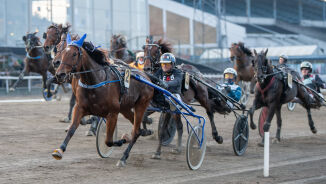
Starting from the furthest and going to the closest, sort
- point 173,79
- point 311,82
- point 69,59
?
point 311,82, point 173,79, point 69,59

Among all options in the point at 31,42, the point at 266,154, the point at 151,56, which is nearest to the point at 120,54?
the point at 31,42

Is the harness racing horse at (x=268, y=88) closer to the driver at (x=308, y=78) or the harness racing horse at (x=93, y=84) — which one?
the driver at (x=308, y=78)

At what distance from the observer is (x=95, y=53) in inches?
269

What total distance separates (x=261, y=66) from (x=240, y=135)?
172 cm

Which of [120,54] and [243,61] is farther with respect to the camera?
[243,61]

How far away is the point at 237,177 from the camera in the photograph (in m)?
6.61

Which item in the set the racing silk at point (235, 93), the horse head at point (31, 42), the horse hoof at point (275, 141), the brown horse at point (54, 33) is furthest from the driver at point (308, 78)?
the horse head at point (31, 42)

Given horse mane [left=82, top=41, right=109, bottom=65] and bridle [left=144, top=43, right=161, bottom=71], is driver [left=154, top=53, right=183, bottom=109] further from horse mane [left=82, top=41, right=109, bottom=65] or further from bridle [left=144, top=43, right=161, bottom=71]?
horse mane [left=82, top=41, right=109, bottom=65]

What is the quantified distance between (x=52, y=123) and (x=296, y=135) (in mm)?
5625

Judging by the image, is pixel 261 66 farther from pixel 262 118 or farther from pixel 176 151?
pixel 176 151

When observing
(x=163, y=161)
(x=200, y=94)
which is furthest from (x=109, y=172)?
(x=200, y=94)

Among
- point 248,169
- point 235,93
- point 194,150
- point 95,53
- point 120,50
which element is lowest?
point 248,169

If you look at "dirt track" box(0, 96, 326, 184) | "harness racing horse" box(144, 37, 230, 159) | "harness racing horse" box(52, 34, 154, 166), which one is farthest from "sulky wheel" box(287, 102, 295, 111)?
"harness racing horse" box(52, 34, 154, 166)

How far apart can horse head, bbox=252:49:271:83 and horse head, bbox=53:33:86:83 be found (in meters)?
4.22
